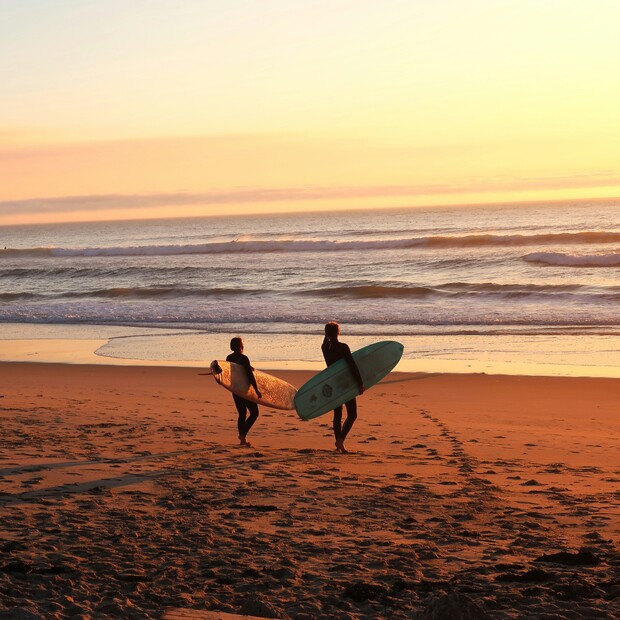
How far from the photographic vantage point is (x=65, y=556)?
5355mm

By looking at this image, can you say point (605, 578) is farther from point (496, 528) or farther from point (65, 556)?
point (65, 556)

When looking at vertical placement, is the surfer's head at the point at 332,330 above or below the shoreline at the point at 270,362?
above

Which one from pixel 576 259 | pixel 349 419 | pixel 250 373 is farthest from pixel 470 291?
pixel 250 373

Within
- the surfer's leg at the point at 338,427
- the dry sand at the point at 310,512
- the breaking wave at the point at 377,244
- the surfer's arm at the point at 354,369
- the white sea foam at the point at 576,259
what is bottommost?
the dry sand at the point at 310,512

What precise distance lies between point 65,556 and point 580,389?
369 inches

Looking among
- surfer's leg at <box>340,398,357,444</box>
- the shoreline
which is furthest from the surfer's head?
the shoreline

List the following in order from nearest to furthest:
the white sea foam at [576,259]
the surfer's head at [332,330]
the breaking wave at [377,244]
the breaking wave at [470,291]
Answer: the surfer's head at [332,330], the breaking wave at [470,291], the white sea foam at [576,259], the breaking wave at [377,244]

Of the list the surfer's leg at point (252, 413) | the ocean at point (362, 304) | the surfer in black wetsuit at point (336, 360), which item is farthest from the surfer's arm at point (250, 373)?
the ocean at point (362, 304)

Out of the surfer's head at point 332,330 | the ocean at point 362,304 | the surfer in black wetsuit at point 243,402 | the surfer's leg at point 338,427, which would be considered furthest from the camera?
the ocean at point 362,304

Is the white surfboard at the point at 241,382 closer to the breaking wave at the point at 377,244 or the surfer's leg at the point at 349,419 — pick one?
the surfer's leg at the point at 349,419

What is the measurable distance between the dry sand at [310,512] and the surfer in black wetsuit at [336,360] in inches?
9.9

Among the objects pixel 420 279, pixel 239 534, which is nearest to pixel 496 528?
pixel 239 534

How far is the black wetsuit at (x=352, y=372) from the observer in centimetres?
908

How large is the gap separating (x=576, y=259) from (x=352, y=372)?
3284 centimetres
